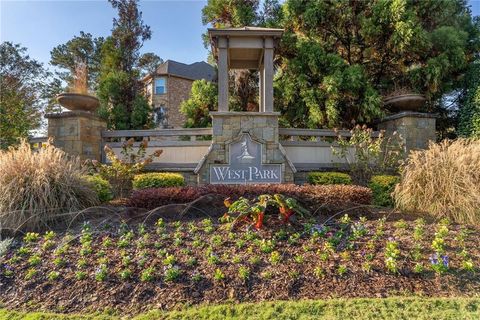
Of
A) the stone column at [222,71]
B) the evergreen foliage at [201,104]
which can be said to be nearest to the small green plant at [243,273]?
the stone column at [222,71]

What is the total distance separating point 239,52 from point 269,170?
3102 millimetres

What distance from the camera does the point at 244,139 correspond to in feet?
21.1

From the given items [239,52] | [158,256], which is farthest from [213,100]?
[158,256]

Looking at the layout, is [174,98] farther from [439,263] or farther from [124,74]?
[439,263]

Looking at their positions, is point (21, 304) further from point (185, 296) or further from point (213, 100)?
point (213, 100)

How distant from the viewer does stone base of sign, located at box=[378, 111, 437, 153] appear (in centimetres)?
720

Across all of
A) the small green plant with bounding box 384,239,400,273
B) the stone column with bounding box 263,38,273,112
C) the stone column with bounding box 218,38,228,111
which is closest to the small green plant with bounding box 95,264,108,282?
the small green plant with bounding box 384,239,400,273

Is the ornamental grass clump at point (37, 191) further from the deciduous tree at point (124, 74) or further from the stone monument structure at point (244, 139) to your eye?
the deciduous tree at point (124, 74)

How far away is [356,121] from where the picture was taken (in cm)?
842

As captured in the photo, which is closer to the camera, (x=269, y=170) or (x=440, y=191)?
(x=440, y=191)

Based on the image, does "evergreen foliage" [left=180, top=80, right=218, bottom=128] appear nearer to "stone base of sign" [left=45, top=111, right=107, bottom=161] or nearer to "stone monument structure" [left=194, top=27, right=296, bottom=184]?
"stone monument structure" [left=194, top=27, right=296, bottom=184]

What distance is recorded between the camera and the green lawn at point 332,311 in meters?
2.21

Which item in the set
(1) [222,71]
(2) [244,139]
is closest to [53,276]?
(2) [244,139]

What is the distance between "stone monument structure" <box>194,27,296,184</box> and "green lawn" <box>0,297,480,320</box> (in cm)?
407
